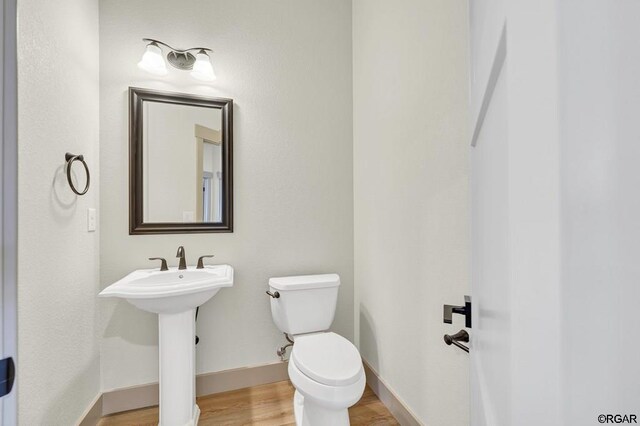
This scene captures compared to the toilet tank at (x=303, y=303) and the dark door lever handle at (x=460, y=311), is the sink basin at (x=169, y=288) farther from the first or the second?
the dark door lever handle at (x=460, y=311)

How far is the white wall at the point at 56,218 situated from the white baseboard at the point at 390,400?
63.4 inches

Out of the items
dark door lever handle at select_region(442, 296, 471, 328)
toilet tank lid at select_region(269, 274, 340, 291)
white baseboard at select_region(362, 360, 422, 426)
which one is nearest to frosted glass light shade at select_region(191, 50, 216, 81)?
toilet tank lid at select_region(269, 274, 340, 291)

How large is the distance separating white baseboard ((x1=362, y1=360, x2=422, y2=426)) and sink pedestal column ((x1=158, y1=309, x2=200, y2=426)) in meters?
1.08

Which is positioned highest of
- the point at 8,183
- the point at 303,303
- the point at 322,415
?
the point at 8,183

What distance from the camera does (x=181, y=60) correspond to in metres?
1.83

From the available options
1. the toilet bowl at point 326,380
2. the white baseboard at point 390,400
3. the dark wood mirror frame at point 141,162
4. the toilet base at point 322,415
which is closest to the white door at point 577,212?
the toilet bowl at point 326,380

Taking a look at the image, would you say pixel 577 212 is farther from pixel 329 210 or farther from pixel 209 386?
pixel 209 386

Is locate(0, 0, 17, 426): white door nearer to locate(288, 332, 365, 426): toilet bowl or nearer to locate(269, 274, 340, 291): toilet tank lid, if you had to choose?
locate(288, 332, 365, 426): toilet bowl

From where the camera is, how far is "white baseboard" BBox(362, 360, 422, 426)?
1.48m

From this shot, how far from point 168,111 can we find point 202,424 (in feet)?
6.14

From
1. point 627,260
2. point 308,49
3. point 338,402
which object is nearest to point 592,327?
point 627,260

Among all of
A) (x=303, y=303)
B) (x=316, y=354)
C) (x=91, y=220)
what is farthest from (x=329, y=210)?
(x=91, y=220)

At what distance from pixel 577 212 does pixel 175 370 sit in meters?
1.77

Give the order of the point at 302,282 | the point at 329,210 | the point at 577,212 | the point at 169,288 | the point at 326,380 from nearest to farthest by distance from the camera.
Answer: the point at 577,212 → the point at 326,380 → the point at 169,288 → the point at 302,282 → the point at 329,210
